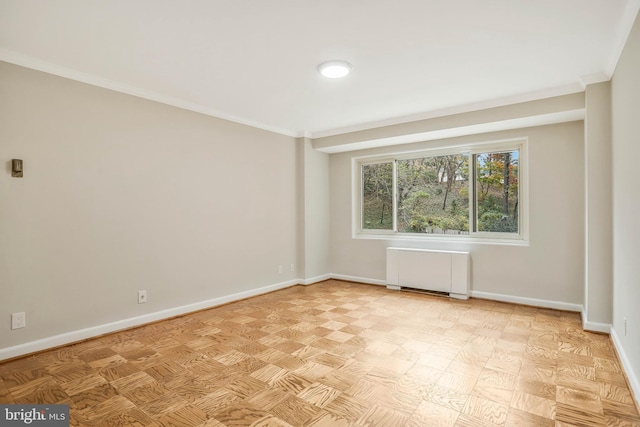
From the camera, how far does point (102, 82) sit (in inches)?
124

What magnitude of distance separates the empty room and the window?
0.03 metres

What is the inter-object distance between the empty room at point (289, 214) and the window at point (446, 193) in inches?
1.3

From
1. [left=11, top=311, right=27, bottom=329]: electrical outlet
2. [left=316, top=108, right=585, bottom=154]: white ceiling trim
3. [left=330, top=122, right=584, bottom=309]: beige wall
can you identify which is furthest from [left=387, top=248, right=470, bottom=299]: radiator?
[left=11, top=311, right=27, bottom=329]: electrical outlet

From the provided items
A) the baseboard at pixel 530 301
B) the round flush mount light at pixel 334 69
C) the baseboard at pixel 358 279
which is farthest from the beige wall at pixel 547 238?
the round flush mount light at pixel 334 69

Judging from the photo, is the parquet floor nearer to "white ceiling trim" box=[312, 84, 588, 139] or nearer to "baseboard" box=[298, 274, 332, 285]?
"baseboard" box=[298, 274, 332, 285]

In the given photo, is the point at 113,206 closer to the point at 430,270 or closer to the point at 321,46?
the point at 321,46

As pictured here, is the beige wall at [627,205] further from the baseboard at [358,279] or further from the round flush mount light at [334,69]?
the baseboard at [358,279]

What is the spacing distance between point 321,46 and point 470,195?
312 cm

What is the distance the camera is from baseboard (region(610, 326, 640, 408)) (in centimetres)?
205

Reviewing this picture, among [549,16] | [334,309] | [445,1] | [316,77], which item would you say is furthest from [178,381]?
[549,16]

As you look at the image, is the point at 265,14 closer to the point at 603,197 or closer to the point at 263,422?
the point at 263,422

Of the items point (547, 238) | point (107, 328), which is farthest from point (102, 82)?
point (547, 238)

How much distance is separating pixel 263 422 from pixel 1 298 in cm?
236

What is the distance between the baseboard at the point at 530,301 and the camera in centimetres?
389
